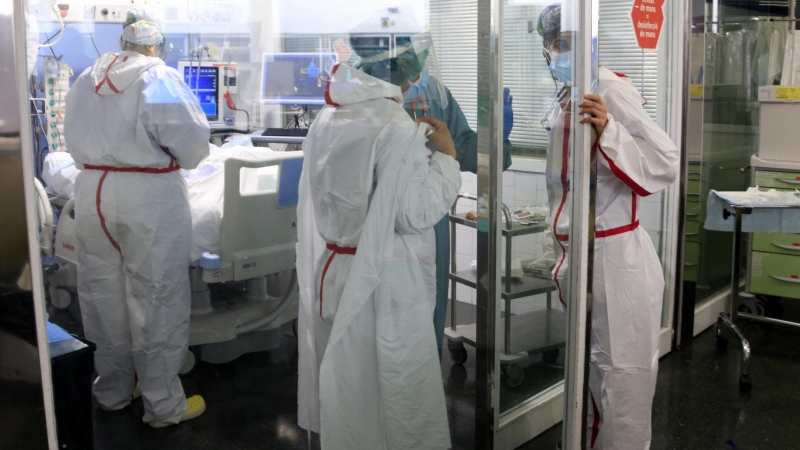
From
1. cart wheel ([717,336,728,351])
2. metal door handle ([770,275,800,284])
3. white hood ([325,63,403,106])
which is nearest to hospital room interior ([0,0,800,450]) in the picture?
white hood ([325,63,403,106])

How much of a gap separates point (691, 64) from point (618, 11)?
28.5 inches

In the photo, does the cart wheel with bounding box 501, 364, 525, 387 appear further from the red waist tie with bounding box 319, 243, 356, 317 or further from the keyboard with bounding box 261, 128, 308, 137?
the keyboard with bounding box 261, 128, 308, 137

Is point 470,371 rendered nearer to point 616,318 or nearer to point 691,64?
point 616,318

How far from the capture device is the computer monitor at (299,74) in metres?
1.84

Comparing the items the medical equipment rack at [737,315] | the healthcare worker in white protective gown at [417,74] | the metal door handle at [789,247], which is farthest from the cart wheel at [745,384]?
the healthcare worker in white protective gown at [417,74]

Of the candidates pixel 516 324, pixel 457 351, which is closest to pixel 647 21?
pixel 516 324

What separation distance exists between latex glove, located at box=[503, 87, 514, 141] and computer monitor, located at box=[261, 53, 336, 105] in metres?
0.52

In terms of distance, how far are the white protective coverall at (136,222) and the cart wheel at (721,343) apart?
273cm

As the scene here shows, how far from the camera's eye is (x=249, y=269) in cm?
251

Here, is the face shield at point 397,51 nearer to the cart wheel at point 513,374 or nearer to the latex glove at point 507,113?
the latex glove at point 507,113

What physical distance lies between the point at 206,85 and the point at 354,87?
1.27ft

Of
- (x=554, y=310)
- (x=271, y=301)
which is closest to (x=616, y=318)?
(x=554, y=310)

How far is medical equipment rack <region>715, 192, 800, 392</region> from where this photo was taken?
3258 mm

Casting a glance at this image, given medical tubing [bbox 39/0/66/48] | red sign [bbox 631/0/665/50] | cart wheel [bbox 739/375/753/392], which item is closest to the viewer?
medical tubing [bbox 39/0/66/48]
